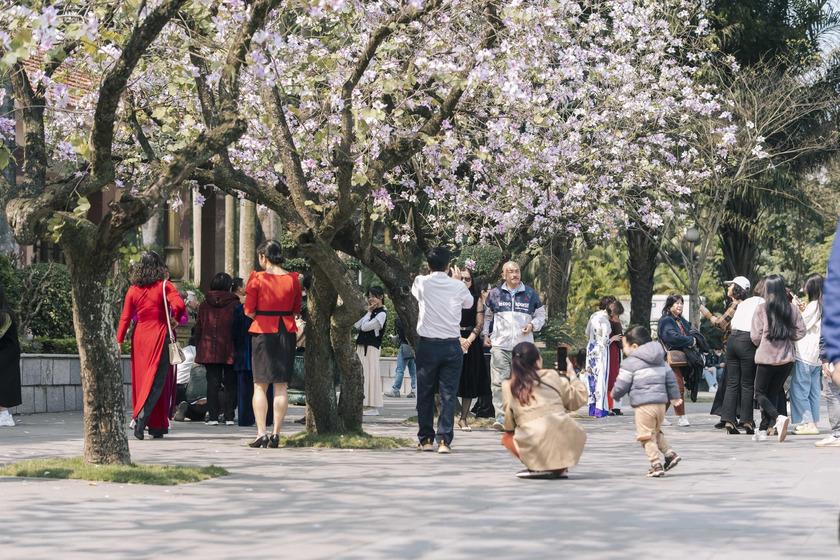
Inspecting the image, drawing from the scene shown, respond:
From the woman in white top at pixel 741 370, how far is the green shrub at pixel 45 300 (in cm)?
882

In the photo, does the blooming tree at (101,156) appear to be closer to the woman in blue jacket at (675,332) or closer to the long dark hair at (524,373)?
the long dark hair at (524,373)

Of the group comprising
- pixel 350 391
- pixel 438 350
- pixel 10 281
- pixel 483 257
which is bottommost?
pixel 350 391

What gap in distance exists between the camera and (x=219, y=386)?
16859 mm

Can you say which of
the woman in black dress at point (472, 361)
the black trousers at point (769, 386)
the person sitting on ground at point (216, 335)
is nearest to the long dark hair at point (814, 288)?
the black trousers at point (769, 386)

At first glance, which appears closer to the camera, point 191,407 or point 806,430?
point 806,430

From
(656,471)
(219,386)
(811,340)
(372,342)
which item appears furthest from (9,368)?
(811,340)

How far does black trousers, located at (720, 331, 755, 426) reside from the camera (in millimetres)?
15922

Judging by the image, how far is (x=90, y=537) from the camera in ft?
Answer: 24.3

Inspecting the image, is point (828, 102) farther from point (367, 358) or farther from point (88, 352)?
point (88, 352)

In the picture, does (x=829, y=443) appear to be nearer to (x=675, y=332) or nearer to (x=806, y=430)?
(x=806, y=430)

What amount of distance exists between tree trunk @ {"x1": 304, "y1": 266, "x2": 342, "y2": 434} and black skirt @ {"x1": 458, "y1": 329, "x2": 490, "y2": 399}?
9.50 feet

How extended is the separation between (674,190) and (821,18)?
40.8ft

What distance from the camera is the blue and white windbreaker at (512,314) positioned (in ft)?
51.6

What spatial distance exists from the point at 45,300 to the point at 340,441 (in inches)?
299
